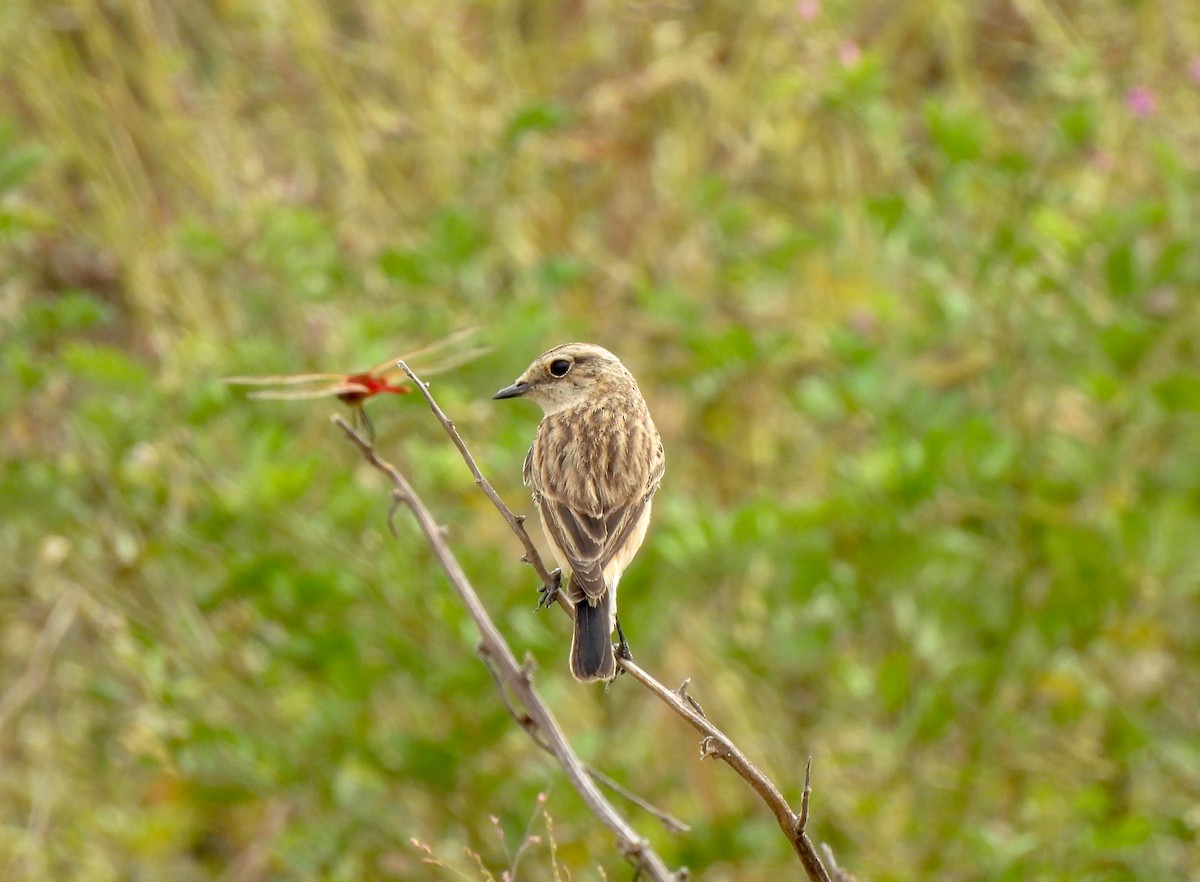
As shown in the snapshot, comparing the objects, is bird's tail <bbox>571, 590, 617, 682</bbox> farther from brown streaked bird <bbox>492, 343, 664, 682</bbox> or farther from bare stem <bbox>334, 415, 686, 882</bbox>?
bare stem <bbox>334, 415, 686, 882</bbox>

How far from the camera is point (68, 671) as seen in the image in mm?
6539

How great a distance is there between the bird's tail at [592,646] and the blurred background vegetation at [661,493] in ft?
5.24

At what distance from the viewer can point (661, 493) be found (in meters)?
6.15

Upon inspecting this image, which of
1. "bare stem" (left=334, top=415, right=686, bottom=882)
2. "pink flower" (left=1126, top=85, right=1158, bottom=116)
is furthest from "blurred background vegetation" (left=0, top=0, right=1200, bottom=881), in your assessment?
"bare stem" (left=334, top=415, right=686, bottom=882)

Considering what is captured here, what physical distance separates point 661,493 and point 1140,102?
7.51ft

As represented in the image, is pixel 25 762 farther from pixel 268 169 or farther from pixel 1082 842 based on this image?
pixel 1082 842

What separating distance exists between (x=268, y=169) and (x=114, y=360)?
11.6 ft

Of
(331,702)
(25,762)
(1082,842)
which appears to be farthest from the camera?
(25,762)

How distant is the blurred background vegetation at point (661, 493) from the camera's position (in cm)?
511

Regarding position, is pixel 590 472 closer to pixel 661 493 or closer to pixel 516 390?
pixel 516 390

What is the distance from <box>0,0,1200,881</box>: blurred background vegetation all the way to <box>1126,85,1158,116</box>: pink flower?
A: 28 mm

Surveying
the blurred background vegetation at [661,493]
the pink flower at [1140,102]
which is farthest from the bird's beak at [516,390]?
the pink flower at [1140,102]

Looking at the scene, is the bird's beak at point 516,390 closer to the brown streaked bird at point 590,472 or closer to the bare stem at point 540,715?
the brown streaked bird at point 590,472

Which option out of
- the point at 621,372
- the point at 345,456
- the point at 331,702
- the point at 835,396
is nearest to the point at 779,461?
the point at 835,396
